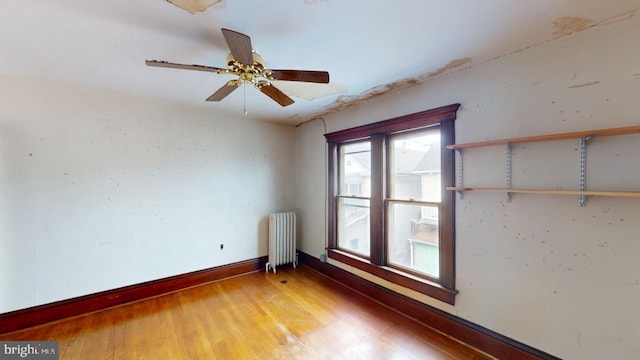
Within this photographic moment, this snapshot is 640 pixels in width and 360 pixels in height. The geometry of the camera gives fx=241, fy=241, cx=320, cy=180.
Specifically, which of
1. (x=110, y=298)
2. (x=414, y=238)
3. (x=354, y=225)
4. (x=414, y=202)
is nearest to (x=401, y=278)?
(x=414, y=238)

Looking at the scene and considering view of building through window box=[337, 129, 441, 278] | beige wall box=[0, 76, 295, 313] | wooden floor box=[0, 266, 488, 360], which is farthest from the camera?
view of building through window box=[337, 129, 441, 278]

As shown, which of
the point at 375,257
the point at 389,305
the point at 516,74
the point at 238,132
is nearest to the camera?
the point at 516,74

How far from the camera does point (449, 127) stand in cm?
235

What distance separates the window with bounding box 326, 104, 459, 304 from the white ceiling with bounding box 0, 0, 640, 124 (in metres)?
0.67

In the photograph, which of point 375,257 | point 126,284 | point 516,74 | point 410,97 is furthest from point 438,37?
point 126,284

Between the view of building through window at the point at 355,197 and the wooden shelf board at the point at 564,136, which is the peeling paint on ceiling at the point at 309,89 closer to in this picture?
the view of building through window at the point at 355,197

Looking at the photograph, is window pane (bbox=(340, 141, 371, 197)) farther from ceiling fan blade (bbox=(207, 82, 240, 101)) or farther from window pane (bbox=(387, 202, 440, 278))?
ceiling fan blade (bbox=(207, 82, 240, 101))

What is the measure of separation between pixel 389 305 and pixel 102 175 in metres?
3.73

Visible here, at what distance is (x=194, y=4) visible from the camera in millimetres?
1396

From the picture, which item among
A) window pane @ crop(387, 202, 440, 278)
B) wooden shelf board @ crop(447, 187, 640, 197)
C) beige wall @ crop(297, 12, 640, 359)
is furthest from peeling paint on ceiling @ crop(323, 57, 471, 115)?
window pane @ crop(387, 202, 440, 278)

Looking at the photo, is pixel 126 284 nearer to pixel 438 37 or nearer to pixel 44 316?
pixel 44 316

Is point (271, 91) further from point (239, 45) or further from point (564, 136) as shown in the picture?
point (564, 136)

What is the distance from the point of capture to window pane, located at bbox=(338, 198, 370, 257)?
134 inches

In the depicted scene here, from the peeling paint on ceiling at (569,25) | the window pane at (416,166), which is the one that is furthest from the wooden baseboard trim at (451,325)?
the peeling paint on ceiling at (569,25)
